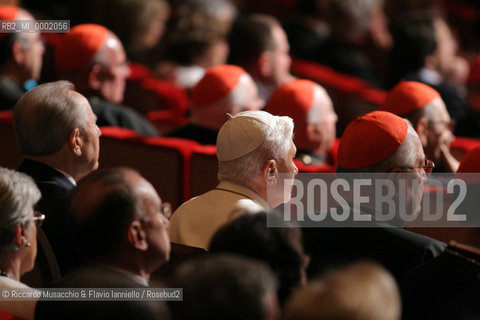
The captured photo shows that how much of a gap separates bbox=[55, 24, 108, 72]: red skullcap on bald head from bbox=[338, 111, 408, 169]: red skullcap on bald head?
2.24 metres

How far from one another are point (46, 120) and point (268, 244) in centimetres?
152

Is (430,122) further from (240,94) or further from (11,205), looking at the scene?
(11,205)

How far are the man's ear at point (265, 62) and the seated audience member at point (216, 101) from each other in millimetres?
1149

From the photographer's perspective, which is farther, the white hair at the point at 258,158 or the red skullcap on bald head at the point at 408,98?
the red skullcap on bald head at the point at 408,98

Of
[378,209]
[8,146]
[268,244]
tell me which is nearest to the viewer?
[268,244]

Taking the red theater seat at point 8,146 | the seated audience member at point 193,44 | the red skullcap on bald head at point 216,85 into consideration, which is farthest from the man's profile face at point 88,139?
the seated audience member at point 193,44

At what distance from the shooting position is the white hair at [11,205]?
2734 millimetres

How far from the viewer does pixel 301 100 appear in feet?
15.9

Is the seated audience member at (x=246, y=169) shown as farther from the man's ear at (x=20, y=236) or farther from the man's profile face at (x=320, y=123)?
the man's profile face at (x=320, y=123)

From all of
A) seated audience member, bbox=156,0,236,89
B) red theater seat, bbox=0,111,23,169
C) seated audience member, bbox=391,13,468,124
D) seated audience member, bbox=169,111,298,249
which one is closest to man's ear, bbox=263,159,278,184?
seated audience member, bbox=169,111,298,249

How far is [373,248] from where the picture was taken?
3.22 m

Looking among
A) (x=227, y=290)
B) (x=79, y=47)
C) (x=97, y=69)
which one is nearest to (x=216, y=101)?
(x=97, y=69)

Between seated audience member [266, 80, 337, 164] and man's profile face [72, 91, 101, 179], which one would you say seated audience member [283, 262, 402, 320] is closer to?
man's profile face [72, 91, 101, 179]

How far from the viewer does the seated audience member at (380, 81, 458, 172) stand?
439 centimetres
